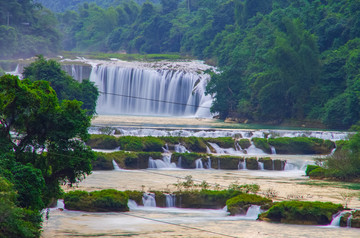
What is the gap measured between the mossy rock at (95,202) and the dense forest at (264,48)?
37.9m

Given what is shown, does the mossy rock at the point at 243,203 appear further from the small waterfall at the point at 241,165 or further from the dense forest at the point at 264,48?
the dense forest at the point at 264,48

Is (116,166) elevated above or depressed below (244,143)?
below

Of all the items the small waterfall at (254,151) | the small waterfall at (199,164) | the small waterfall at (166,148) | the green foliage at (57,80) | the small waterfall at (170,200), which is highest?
the green foliage at (57,80)

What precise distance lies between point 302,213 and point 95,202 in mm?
7695

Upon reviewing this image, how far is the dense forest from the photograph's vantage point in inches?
2527

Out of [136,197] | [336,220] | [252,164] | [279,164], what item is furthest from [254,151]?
[336,220]

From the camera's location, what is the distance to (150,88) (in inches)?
3132

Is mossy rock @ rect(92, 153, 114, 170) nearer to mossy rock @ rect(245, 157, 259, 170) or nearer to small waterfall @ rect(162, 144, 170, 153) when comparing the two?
small waterfall @ rect(162, 144, 170, 153)

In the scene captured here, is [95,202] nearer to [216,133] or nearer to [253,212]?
[253,212]

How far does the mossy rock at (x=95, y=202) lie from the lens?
79.9 ft

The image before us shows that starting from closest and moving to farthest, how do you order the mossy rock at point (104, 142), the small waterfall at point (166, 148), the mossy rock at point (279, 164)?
the mossy rock at point (279, 164)
the small waterfall at point (166, 148)
the mossy rock at point (104, 142)

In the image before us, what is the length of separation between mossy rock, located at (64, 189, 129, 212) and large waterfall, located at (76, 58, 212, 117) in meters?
51.3

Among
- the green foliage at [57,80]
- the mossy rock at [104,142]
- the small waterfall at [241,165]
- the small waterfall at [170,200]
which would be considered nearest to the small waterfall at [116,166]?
the mossy rock at [104,142]

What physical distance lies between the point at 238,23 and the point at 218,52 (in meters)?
9.10
